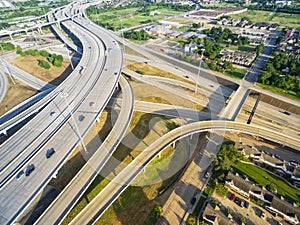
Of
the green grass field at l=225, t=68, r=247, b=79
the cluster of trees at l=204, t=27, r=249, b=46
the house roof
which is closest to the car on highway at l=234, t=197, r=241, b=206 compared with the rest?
the house roof

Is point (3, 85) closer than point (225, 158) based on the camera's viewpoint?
No

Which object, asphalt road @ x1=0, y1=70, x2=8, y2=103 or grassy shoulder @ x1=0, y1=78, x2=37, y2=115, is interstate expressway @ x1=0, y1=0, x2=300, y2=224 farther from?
asphalt road @ x1=0, y1=70, x2=8, y2=103

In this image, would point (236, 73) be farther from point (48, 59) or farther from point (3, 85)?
point (3, 85)

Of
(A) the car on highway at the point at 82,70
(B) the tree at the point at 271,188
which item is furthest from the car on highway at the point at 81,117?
(B) the tree at the point at 271,188

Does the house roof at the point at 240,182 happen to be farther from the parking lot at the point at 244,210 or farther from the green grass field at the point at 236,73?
the green grass field at the point at 236,73

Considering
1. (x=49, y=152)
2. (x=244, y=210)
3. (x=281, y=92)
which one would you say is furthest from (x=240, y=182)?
(x=281, y=92)

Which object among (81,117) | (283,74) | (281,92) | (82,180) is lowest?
(281,92)

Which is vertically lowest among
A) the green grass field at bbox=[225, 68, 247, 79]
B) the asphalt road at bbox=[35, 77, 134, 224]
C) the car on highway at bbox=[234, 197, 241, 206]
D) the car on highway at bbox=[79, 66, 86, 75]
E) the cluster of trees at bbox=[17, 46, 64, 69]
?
the car on highway at bbox=[234, 197, 241, 206]
